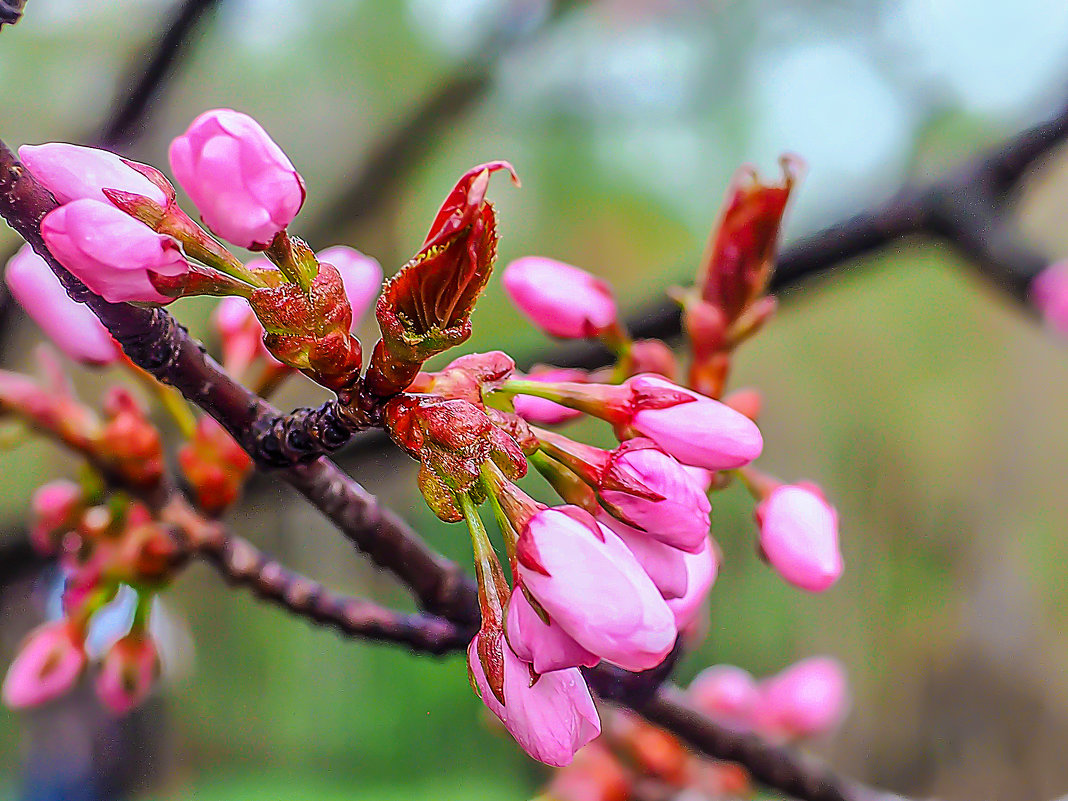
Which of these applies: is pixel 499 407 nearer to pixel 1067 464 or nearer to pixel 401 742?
pixel 401 742

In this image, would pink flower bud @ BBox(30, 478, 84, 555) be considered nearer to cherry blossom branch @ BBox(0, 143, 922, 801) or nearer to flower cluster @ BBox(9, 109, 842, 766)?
cherry blossom branch @ BBox(0, 143, 922, 801)

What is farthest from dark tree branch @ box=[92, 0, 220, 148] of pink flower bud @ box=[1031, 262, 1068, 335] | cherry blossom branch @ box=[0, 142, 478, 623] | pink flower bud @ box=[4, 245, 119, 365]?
pink flower bud @ box=[1031, 262, 1068, 335]

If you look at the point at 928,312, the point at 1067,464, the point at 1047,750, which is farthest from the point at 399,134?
the point at 1047,750

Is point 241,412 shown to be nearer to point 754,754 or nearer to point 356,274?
point 356,274

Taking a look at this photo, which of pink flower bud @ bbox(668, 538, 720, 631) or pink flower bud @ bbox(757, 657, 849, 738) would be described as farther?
pink flower bud @ bbox(757, 657, 849, 738)

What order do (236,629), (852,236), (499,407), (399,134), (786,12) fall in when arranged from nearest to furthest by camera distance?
(499,407)
(852,236)
(399,134)
(786,12)
(236,629)

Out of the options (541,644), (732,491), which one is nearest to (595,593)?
(541,644)
